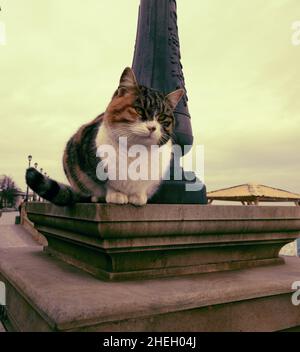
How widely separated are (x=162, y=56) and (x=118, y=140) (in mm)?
2237

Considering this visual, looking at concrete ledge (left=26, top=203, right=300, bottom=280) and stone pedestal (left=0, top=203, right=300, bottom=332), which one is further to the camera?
concrete ledge (left=26, top=203, right=300, bottom=280)

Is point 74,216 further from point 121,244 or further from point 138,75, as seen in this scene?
point 138,75

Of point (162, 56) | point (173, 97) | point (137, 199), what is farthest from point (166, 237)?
point (162, 56)

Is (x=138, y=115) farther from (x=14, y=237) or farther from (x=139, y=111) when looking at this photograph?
(x=14, y=237)

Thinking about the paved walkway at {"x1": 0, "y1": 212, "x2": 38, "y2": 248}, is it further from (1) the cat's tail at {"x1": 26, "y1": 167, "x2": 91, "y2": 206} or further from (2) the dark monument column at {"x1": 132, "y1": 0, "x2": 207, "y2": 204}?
(1) the cat's tail at {"x1": 26, "y1": 167, "x2": 91, "y2": 206}

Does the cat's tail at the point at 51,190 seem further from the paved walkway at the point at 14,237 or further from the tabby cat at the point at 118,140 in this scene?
the paved walkway at the point at 14,237

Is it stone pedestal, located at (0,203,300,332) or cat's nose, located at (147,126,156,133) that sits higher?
cat's nose, located at (147,126,156,133)

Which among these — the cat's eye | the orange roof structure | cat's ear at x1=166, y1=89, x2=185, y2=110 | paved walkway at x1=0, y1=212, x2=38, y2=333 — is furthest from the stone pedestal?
paved walkway at x1=0, y1=212, x2=38, y2=333

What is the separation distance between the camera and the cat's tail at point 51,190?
7.78ft

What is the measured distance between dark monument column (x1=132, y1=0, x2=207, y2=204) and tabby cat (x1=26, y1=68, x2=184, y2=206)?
1378mm

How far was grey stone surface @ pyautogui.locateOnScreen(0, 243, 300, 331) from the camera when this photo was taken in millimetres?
1730

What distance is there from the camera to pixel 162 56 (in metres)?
4.15
